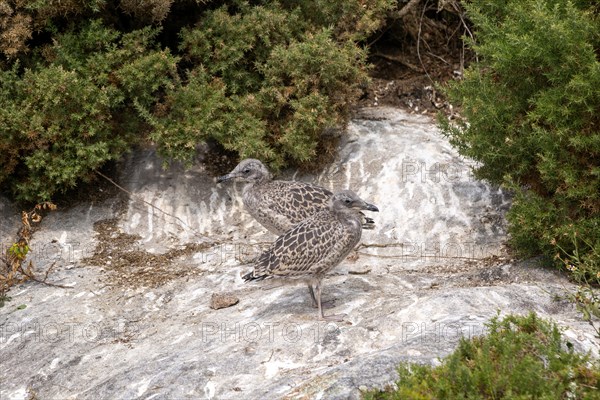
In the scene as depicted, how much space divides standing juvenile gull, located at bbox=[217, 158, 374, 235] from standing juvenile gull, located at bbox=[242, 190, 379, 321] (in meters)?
0.51

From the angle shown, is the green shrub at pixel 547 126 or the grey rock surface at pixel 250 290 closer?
the grey rock surface at pixel 250 290

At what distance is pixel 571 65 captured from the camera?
7.92 metres

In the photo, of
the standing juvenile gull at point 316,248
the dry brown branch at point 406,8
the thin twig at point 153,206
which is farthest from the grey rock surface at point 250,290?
the dry brown branch at point 406,8

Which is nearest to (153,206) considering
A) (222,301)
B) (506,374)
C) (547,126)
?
(222,301)

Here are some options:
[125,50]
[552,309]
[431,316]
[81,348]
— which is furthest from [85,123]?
[552,309]

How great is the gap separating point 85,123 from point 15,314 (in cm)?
254

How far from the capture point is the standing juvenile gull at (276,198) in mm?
8945

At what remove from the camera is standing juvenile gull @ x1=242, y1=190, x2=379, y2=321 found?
7.77m

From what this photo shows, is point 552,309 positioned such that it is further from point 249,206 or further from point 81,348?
point 81,348

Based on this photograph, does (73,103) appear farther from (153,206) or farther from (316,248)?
(316,248)

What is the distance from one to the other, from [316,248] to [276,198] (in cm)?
148

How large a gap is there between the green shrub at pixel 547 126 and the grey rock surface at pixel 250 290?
20.0 inches

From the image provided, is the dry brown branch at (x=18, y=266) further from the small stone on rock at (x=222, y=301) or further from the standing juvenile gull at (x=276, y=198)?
the standing juvenile gull at (x=276, y=198)

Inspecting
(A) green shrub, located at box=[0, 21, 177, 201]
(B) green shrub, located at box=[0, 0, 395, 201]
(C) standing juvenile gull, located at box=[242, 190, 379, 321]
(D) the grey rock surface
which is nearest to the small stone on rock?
(D) the grey rock surface
